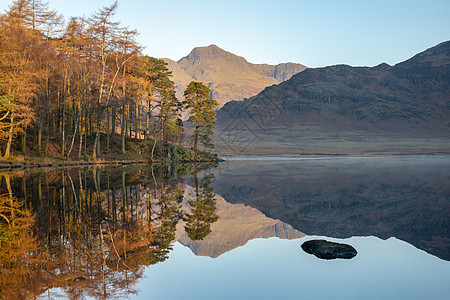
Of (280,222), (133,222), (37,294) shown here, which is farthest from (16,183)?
(37,294)

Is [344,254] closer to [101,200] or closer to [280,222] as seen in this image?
[280,222]

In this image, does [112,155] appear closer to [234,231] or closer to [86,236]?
[234,231]

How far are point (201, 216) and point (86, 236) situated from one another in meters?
4.76

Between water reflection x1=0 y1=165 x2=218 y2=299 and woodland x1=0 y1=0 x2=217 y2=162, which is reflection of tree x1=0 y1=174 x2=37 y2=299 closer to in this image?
water reflection x1=0 y1=165 x2=218 y2=299

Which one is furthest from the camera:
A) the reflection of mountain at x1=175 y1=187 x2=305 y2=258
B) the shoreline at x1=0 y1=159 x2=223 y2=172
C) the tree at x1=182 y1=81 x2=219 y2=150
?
the tree at x1=182 y1=81 x2=219 y2=150

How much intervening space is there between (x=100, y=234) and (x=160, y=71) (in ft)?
151

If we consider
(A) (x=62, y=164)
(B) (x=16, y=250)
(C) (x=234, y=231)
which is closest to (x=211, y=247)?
(C) (x=234, y=231)

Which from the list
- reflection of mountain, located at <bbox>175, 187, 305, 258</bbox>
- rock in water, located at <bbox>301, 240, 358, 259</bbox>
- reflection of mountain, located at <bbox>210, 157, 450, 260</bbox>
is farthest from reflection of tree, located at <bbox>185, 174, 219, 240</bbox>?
rock in water, located at <bbox>301, 240, 358, 259</bbox>

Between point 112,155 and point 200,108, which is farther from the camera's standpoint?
point 200,108

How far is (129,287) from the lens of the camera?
622cm

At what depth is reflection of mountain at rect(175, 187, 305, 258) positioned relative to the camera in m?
9.08

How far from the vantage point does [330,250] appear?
870 cm

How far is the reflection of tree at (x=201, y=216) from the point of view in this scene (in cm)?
1052

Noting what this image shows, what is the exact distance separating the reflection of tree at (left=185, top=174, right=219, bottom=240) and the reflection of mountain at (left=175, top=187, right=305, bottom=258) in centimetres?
19
